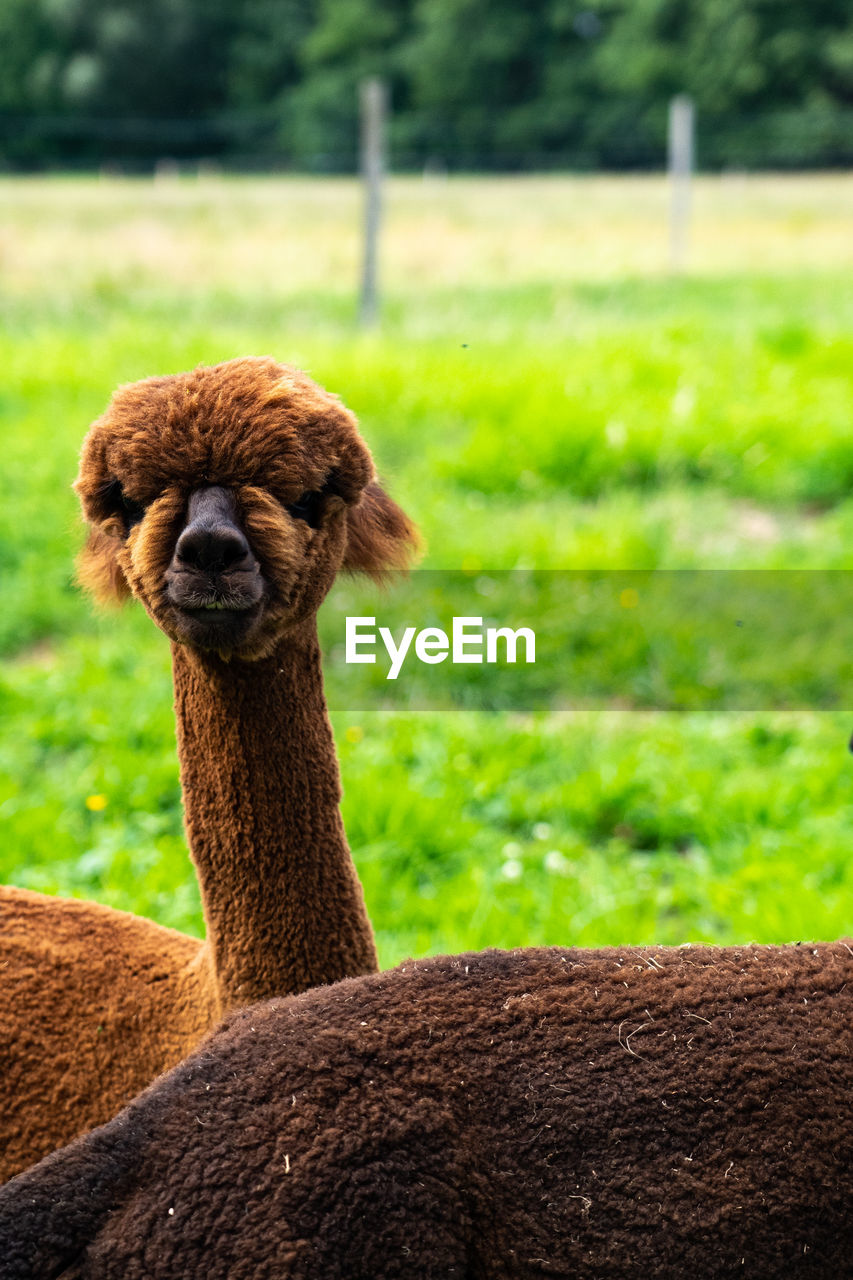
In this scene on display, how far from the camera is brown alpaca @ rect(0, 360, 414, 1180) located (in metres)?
1.35

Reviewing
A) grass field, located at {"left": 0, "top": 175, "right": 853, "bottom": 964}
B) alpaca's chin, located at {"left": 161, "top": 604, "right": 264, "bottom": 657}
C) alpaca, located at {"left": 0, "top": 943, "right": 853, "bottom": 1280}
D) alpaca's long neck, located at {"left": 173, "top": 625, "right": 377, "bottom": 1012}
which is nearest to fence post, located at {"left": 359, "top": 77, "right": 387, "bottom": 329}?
grass field, located at {"left": 0, "top": 175, "right": 853, "bottom": 964}

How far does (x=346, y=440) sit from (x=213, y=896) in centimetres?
64

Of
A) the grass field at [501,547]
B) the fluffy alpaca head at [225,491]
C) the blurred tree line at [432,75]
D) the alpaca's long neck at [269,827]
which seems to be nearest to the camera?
the fluffy alpaca head at [225,491]

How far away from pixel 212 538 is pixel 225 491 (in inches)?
3.0

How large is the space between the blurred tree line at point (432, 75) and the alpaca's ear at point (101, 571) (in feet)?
98.2

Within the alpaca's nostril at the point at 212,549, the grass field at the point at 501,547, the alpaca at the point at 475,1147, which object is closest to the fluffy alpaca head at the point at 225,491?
the alpaca's nostril at the point at 212,549

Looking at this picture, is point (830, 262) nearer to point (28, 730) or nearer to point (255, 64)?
point (28, 730)

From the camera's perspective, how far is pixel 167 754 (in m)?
3.87

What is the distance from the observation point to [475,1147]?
1.28m

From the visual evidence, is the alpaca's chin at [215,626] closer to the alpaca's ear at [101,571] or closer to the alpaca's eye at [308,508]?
the alpaca's eye at [308,508]

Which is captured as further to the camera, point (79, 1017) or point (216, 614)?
point (79, 1017)

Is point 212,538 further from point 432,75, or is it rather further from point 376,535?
point 432,75

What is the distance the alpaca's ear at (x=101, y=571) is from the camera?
1.60 m

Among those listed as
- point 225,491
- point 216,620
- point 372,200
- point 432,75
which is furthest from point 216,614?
point 432,75
